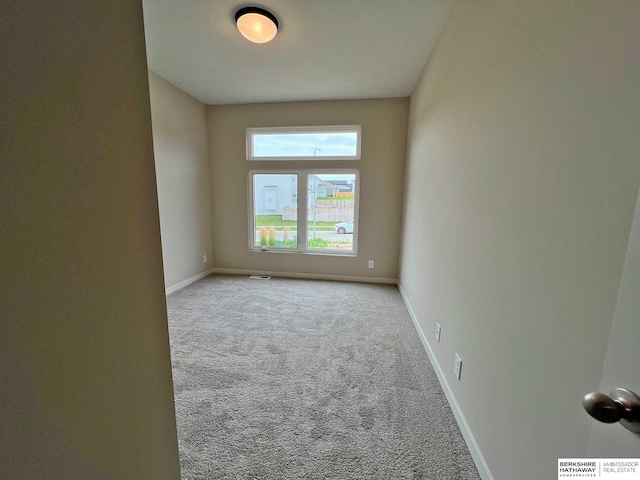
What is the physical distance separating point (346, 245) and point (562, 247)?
3.23 meters

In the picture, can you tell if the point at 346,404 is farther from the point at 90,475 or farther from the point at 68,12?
the point at 68,12

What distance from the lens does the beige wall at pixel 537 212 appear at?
628 millimetres

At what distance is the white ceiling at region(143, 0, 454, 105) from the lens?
6.28ft

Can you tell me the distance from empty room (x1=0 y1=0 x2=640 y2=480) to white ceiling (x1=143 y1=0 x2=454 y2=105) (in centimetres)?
2

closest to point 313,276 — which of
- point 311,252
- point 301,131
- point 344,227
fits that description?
point 311,252

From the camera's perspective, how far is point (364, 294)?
3412 millimetres

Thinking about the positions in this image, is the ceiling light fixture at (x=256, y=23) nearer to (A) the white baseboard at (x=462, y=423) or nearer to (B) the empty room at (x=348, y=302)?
(B) the empty room at (x=348, y=302)

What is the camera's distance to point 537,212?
0.88 metres

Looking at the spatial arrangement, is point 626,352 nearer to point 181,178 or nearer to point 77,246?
point 77,246

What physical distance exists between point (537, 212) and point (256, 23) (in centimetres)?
233

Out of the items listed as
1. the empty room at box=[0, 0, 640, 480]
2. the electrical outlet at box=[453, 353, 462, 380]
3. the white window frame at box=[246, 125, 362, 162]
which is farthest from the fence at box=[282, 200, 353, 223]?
the electrical outlet at box=[453, 353, 462, 380]

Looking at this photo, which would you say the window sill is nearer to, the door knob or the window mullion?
the window mullion

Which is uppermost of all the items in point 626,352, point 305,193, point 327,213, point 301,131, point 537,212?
point 301,131

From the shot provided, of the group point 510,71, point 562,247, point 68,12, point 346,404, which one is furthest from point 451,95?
point 346,404
